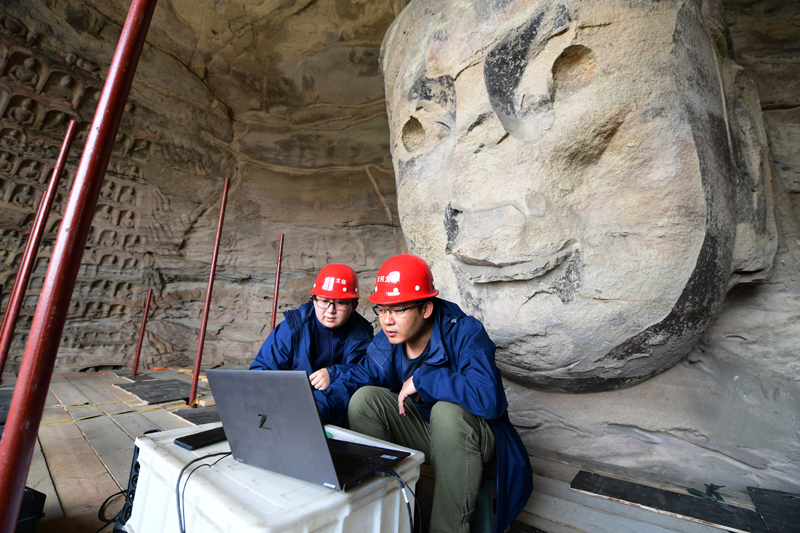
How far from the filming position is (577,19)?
2141 millimetres

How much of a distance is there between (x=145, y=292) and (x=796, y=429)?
253 inches

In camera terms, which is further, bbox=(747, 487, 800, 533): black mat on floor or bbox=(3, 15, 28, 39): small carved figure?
bbox=(3, 15, 28, 39): small carved figure

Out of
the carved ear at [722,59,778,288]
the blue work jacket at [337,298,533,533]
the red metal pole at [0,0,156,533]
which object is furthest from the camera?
the carved ear at [722,59,778,288]

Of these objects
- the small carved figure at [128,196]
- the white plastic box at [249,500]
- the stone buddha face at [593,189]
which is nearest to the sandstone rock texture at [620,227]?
the stone buddha face at [593,189]

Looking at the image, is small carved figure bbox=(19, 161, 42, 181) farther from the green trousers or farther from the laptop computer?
the green trousers

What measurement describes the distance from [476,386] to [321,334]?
1156 millimetres

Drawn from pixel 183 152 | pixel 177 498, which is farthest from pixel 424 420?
pixel 183 152

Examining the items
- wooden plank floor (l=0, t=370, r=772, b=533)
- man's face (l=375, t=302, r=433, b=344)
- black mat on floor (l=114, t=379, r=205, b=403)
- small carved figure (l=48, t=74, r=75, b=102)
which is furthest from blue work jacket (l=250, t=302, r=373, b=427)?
small carved figure (l=48, t=74, r=75, b=102)

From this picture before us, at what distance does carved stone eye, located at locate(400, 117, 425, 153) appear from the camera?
9.77 feet

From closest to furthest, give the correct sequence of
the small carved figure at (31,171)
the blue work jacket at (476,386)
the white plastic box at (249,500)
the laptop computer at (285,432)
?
the white plastic box at (249,500)
the laptop computer at (285,432)
the blue work jacket at (476,386)
the small carved figure at (31,171)

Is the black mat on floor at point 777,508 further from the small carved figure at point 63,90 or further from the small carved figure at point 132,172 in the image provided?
the small carved figure at point 63,90

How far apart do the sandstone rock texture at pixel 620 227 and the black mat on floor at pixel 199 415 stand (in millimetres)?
1839

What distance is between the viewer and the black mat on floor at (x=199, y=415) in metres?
2.62

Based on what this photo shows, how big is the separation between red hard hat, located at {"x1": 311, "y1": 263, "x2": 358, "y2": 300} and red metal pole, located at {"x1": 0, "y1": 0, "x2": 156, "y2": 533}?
1.43 m
